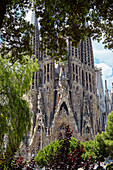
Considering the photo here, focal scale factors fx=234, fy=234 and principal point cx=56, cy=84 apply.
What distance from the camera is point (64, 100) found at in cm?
3103

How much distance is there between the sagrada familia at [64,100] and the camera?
29578 millimetres

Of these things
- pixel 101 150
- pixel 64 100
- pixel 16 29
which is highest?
pixel 64 100

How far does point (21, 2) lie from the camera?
6.66 metres

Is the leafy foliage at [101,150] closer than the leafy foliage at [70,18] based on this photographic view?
No

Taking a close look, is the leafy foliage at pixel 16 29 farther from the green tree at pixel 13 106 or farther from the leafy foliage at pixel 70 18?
the green tree at pixel 13 106

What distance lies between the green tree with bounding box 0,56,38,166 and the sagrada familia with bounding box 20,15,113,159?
18079 millimetres

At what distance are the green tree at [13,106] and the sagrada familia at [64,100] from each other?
18.1m

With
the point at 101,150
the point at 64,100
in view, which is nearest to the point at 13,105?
the point at 101,150

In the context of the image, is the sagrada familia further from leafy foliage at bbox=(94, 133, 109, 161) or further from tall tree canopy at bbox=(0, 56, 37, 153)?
tall tree canopy at bbox=(0, 56, 37, 153)

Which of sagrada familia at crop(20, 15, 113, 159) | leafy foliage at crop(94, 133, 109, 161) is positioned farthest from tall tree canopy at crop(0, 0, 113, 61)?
sagrada familia at crop(20, 15, 113, 159)

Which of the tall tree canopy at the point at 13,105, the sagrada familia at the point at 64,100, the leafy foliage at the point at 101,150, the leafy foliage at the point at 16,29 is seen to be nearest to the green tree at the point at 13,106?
the tall tree canopy at the point at 13,105

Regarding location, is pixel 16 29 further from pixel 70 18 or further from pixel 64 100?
pixel 64 100

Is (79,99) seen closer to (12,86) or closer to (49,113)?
(49,113)

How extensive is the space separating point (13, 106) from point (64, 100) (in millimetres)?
20739
